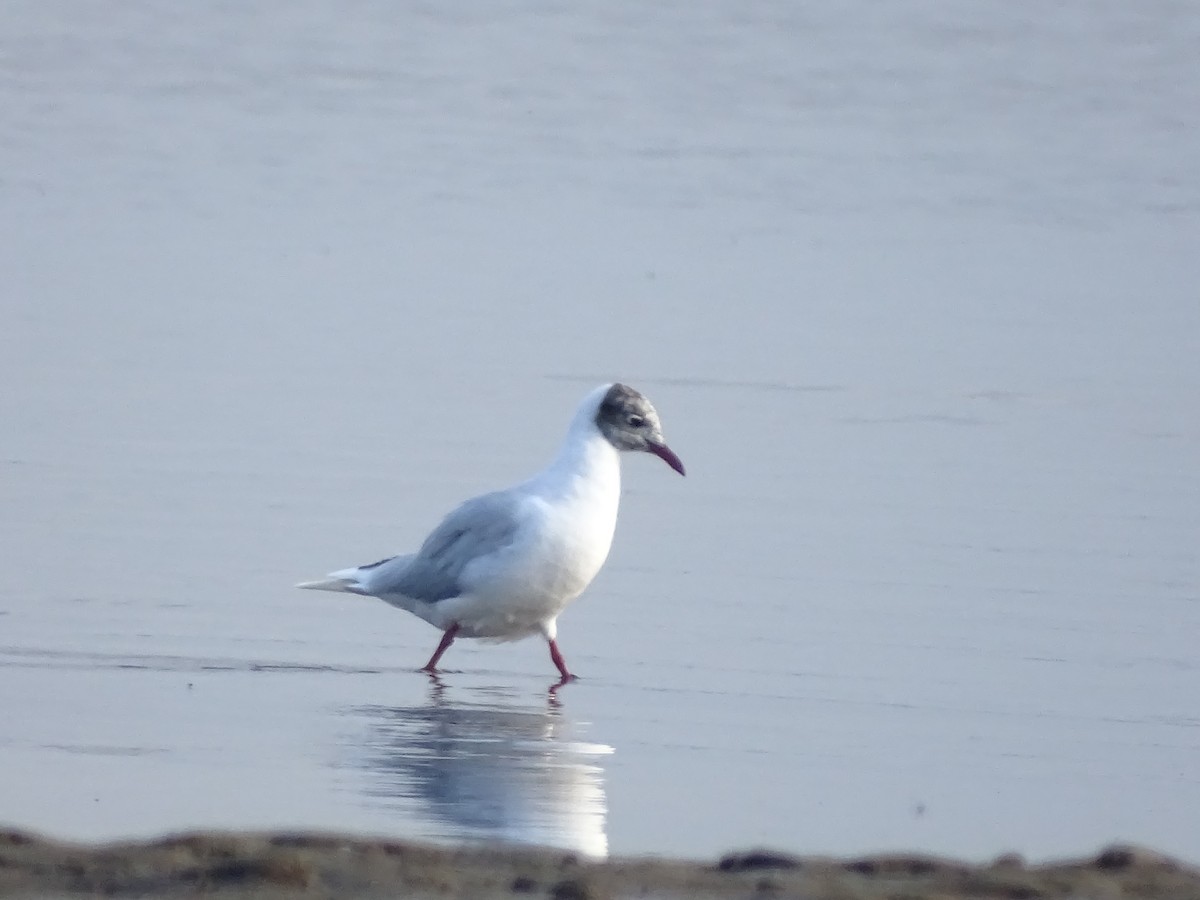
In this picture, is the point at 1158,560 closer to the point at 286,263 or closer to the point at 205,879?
the point at 205,879

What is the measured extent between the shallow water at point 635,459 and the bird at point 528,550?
0.20m

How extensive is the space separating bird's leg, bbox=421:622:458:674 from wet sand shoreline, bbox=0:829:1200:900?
109 inches

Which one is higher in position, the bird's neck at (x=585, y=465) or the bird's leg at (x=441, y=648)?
the bird's neck at (x=585, y=465)

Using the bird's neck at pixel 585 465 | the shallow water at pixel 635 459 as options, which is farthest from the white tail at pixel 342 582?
the bird's neck at pixel 585 465

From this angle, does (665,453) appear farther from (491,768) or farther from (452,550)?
(491,768)

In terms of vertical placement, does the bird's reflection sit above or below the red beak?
below

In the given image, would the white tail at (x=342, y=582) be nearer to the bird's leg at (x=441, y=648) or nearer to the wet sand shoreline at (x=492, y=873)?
the bird's leg at (x=441, y=648)

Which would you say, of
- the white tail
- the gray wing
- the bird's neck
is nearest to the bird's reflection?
the gray wing

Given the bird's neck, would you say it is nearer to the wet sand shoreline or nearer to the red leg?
the red leg

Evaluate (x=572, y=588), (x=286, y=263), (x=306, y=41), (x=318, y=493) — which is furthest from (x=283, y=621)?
(x=306, y=41)

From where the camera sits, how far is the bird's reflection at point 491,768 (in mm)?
6195

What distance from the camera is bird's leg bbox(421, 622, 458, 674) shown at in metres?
8.43

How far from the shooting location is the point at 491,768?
22.7 ft

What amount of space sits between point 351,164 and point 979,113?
5833 mm
